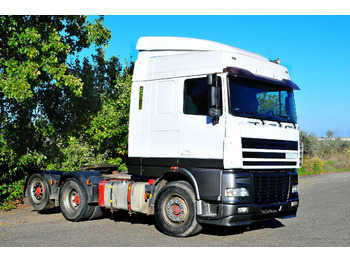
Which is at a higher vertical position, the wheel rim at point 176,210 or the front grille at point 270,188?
the front grille at point 270,188

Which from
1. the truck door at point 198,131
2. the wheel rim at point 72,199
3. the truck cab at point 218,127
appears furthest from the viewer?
the wheel rim at point 72,199

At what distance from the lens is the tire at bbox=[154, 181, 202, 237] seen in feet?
24.9

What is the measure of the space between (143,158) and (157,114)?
3.24 ft

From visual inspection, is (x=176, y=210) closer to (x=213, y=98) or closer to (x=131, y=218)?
(x=213, y=98)

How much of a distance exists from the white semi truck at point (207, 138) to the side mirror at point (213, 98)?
0.06 feet

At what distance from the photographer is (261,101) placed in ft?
26.2

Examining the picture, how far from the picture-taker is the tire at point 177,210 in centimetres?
758

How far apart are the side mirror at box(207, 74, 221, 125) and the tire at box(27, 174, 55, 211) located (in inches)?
213

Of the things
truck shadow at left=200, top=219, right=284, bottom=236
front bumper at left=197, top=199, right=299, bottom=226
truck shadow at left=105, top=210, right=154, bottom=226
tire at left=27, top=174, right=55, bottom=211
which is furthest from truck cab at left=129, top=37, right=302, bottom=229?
tire at left=27, top=174, right=55, bottom=211

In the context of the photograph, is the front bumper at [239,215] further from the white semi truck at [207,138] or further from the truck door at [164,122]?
the truck door at [164,122]

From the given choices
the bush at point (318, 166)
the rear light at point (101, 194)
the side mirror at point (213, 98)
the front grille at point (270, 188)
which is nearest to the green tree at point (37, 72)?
the rear light at point (101, 194)

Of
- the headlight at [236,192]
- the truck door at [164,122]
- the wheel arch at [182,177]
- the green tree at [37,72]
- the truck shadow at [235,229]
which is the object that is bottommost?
the truck shadow at [235,229]

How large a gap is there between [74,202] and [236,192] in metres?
4.57

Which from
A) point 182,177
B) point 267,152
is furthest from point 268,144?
point 182,177
